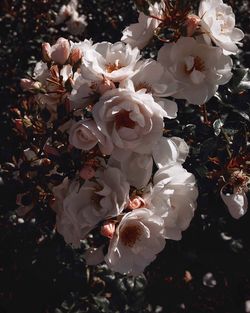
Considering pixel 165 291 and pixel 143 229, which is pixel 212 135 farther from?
pixel 165 291

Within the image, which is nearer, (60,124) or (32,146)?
(60,124)

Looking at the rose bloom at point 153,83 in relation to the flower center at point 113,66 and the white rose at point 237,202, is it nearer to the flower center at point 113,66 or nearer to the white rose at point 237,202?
the flower center at point 113,66

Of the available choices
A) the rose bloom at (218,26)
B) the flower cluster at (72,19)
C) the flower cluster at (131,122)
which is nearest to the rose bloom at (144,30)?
the flower cluster at (131,122)

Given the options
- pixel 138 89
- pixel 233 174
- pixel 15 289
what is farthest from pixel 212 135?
pixel 15 289

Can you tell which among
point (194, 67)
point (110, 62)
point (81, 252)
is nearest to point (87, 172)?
point (110, 62)

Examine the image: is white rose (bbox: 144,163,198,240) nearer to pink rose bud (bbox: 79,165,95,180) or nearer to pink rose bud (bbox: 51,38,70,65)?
pink rose bud (bbox: 79,165,95,180)

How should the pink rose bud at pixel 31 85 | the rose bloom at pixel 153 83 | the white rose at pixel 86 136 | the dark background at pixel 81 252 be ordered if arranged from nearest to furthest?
the white rose at pixel 86 136, the rose bloom at pixel 153 83, the pink rose bud at pixel 31 85, the dark background at pixel 81 252
